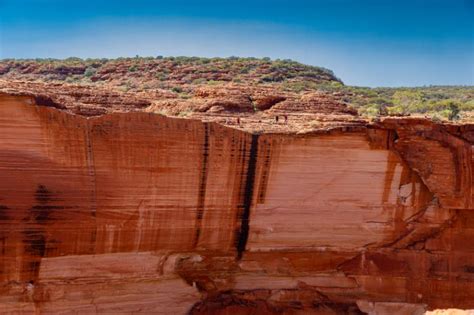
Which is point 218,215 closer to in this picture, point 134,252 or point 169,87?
point 134,252

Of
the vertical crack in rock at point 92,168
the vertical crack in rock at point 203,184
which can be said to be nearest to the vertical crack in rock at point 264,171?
the vertical crack in rock at point 203,184

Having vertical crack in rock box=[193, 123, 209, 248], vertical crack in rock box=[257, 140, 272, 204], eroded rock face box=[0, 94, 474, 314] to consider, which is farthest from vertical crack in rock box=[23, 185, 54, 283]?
vertical crack in rock box=[257, 140, 272, 204]

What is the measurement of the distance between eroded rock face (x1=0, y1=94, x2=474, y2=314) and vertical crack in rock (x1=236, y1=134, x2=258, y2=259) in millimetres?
22

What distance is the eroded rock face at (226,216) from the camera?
1005cm

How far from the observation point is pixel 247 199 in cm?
1118

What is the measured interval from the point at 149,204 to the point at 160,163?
2.66ft

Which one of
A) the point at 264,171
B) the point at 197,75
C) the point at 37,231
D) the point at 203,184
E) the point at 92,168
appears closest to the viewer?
the point at 92,168

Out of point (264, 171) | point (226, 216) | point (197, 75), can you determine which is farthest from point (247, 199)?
point (197, 75)

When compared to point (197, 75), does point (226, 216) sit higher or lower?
lower

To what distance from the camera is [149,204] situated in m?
10.6

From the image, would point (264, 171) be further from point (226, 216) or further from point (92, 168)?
point (92, 168)

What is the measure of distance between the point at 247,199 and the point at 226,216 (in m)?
0.53

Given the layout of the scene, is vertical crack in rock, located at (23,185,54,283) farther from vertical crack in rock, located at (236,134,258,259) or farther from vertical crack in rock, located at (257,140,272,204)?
vertical crack in rock, located at (257,140,272,204)

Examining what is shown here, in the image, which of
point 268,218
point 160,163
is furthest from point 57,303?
point 268,218
